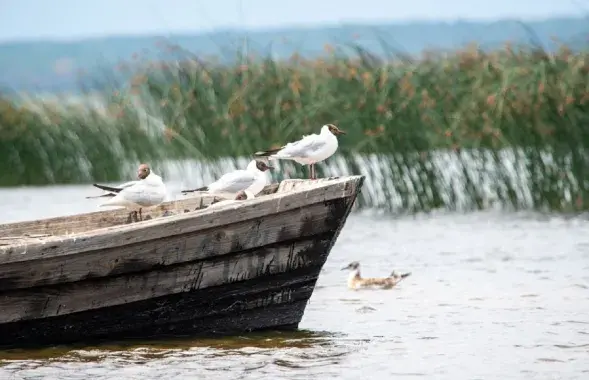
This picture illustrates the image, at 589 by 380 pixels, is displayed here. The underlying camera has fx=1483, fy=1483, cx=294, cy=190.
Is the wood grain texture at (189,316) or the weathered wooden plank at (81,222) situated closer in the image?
the wood grain texture at (189,316)

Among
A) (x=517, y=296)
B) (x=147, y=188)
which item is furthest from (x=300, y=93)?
(x=147, y=188)

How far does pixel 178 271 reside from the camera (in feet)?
34.3

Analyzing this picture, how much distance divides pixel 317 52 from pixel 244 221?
→ 31.4ft

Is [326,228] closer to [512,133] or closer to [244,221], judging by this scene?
[244,221]

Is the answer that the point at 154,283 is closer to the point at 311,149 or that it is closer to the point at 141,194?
the point at 141,194

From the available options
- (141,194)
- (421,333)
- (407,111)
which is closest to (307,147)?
(141,194)

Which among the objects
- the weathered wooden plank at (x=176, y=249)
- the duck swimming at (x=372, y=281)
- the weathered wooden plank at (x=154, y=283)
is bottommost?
the duck swimming at (x=372, y=281)

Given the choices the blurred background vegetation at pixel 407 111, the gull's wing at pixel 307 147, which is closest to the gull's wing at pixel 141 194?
the gull's wing at pixel 307 147

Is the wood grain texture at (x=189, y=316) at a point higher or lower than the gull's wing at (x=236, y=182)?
lower

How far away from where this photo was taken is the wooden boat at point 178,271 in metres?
10.2

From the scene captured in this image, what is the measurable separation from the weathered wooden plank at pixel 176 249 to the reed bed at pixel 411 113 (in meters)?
7.51

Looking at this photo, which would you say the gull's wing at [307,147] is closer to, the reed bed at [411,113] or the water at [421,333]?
the water at [421,333]

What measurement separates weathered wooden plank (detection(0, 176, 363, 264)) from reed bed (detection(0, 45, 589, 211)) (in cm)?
750

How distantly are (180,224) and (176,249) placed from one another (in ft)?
0.65
